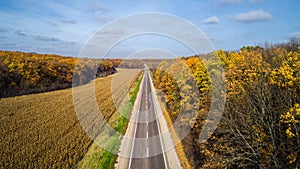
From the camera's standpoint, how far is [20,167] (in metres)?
13.2

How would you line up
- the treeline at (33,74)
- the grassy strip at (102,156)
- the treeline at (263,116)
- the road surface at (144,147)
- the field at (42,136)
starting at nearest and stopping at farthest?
the treeline at (263,116), the grassy strip at (102,156), the road surface at (144,147), the field at (42,136), the treeline at (33,74)

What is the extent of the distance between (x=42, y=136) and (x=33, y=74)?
107 feet

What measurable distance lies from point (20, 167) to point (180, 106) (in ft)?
44.6

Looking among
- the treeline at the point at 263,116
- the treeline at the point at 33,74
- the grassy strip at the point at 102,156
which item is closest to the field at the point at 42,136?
the grassy strip at the point at 102,156

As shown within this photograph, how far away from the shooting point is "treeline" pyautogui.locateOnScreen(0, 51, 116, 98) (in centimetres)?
3922

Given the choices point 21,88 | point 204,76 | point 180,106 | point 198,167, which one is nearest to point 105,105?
point 180,106

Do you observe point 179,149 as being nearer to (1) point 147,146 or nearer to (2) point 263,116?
(1) point 147,146

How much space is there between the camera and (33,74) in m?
45.9

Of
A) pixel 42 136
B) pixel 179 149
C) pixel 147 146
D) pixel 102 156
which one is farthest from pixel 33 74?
pixel 179 149

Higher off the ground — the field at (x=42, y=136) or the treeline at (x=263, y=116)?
the treeline at (x=263, y=116)

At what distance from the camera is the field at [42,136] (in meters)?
14.1

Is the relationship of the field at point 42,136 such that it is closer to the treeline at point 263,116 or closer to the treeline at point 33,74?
the treeline at point 263,116

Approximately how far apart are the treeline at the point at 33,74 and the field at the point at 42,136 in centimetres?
1096

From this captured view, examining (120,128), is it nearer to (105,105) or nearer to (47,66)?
(105,105)
